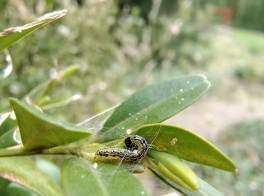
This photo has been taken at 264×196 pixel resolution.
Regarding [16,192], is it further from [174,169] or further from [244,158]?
[244,158]

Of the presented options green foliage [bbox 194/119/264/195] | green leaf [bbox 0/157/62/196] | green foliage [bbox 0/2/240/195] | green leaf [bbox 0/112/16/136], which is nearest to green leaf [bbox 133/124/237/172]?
green foliage [bbox 0/2/240/195]

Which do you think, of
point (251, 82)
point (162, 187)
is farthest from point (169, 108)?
point (251, 82)

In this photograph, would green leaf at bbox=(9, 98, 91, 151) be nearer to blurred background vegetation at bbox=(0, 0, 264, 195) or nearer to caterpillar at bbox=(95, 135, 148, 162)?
caterpillar at bbox=(95, 135, 148, 162)

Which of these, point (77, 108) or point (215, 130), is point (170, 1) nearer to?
point (215, 130)

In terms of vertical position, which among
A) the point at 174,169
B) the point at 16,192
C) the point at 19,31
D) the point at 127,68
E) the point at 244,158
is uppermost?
the point at 19,31

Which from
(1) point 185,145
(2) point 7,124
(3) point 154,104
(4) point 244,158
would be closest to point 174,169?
(1) point 185,145

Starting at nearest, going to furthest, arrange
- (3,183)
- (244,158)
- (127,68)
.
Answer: (3,183) → (244,158) → (127,68)

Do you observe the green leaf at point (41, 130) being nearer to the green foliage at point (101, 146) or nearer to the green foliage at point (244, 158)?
the green foliage at point (101, 146)
